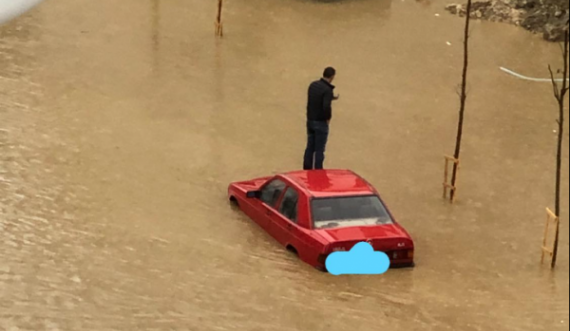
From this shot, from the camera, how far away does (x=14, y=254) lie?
8.43 meters

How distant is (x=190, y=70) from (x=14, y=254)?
881 centimetres

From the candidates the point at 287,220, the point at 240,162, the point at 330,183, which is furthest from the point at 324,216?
the point at 240,162

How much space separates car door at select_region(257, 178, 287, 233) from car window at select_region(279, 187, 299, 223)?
116 millimetres

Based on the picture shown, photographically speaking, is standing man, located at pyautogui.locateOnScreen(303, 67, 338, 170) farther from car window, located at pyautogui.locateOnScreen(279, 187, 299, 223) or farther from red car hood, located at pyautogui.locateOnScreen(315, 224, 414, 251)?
red car hood, located at pyautogui.locateOnScreen(315, 224, 414, 251)

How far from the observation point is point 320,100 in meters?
10.6

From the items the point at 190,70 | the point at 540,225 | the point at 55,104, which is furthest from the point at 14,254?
the point at 190,70

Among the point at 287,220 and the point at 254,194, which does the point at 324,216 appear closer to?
the point at 287,220

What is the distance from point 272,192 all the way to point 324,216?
98 cm

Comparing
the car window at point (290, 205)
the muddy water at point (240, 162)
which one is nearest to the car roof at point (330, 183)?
the car window at point (290, 205)

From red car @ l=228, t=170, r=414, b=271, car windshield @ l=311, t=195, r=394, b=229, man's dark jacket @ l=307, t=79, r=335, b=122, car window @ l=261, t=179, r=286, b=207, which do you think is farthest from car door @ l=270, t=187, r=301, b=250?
man's dark jacket @ l=307, t=79, r=335, b=122

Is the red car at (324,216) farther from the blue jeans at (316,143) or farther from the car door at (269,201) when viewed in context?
the blue jeans at (316,143)

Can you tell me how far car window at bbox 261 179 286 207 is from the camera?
9539 millimetres

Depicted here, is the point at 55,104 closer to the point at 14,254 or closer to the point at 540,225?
the point at 14,254

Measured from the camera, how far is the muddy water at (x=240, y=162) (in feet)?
24.7
